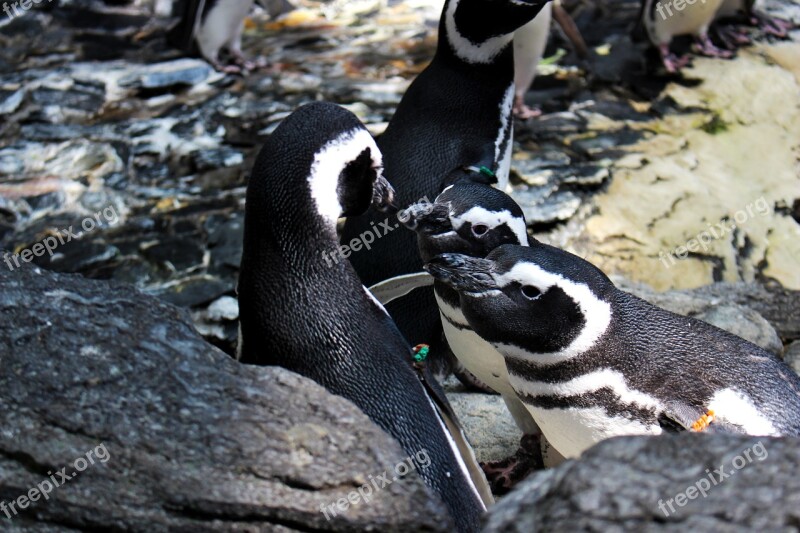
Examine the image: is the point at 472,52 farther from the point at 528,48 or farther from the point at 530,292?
the point at 528,48

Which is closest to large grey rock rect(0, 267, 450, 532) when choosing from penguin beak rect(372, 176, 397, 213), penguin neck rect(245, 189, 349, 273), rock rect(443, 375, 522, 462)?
penguin neck rect(245, 189, 349, 273)

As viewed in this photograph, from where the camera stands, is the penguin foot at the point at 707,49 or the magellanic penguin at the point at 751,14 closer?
the penguin foot at the point at 707,49

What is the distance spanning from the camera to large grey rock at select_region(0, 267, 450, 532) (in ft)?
5.73

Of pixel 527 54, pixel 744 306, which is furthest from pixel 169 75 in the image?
pixel 744 306

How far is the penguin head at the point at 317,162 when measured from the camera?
2512 millimetres

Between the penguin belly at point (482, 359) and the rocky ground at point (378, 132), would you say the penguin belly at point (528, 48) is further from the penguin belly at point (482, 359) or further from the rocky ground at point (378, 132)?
the penguin belly at point (482, 359)

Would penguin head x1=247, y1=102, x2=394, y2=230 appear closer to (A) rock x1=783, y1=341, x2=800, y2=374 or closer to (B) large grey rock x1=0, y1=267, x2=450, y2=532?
(B) large grey rock x1=0, y1=267, x2=450, y2=532

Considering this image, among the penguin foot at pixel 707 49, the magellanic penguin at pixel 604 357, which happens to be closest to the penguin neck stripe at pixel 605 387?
the magellanic penguin at pixel 604 357

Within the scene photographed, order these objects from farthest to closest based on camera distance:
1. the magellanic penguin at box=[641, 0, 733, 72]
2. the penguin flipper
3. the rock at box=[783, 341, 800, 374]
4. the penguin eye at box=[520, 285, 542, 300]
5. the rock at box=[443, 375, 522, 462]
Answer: the magellanic penguin at box=[641, 0, 733, 72] < the rock at box=[783, 341, 800, 374] < the rock at box=[443, 375, 522, 462] < the penguin flipper < the penguin eye at box=[520, 285, 542, 300]

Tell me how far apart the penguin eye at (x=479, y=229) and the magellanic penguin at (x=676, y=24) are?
12.3 feet

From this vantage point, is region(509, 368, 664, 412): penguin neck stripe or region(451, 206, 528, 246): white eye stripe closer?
region(509, 368, 664, 412): penguin neck stripe

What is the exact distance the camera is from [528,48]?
5727 millimetres

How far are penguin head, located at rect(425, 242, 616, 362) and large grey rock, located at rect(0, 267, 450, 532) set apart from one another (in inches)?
21.7

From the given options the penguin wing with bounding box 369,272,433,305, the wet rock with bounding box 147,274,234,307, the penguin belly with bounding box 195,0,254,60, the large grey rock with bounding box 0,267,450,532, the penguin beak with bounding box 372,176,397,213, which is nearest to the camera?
the large grey rock with bounding box 0,267,450,532
